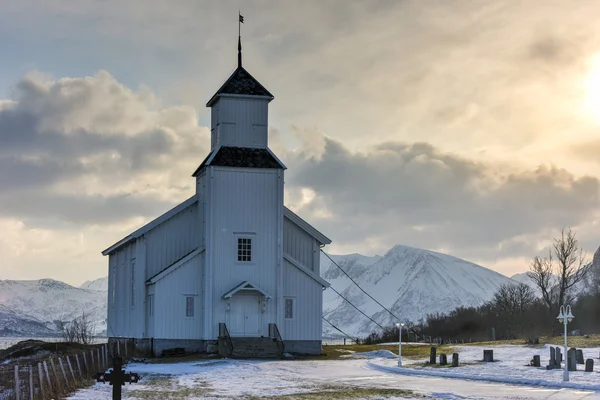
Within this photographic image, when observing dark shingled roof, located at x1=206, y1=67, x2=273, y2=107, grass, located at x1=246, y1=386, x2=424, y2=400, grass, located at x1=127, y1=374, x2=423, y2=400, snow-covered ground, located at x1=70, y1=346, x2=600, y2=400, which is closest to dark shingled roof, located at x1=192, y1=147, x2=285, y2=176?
dark shingled roof, located at x1=206, y1=67, x2=273, y2=107

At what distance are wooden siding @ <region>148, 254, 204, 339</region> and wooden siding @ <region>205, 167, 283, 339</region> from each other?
82 cm

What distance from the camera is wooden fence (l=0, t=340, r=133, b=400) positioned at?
28.2 metres

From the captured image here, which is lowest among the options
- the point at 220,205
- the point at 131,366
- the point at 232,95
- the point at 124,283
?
the point at 131,366

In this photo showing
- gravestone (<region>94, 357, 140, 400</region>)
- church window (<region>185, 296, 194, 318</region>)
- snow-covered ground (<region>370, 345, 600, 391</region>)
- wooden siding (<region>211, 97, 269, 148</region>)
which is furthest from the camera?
wooden siding (<region>211, 97, 269, 148</region>)

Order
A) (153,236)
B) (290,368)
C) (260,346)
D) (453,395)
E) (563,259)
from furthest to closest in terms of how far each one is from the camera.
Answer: (563,259) → (153,236) → (260,346) → (290,368) → (453,395)

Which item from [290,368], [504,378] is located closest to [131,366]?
[290,368]

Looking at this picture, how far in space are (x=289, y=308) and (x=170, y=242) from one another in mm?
7950

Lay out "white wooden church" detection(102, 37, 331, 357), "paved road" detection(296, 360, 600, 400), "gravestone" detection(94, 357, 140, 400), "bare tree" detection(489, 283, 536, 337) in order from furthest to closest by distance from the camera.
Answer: "bare tree" detection(489, 283, 536, 337)
"white wooden church" detection(102, 37, 331, 357)
"paved road" detection(296, 360, 600, 400)
"gravestone" detection(94, 357, 140, 400)

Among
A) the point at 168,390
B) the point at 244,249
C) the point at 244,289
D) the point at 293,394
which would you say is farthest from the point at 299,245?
the point at 293,394

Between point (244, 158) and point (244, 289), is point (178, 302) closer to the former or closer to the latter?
point (244, 289)

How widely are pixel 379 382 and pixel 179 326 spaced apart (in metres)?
20.9

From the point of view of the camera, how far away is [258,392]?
3284 cm

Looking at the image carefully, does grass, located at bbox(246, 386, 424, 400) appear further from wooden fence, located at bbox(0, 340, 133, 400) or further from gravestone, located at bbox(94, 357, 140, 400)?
gravestone, located at bbox(94, 357, 140, 400)

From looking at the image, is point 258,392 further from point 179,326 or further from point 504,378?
point 179,326
